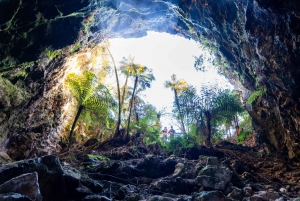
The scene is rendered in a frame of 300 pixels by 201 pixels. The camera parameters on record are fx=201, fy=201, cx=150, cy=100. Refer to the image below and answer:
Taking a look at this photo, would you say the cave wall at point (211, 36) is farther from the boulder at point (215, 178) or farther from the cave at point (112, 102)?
the boulder at point (215, 178)

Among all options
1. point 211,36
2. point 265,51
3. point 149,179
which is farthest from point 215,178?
point 211,36

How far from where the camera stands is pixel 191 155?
246 inches

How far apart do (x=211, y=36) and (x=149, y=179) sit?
503 centimetres

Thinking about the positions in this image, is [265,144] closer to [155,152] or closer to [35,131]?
[155,152]

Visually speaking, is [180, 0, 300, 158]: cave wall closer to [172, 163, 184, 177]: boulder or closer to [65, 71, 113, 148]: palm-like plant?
[172, 163, 184, 177]: boulder

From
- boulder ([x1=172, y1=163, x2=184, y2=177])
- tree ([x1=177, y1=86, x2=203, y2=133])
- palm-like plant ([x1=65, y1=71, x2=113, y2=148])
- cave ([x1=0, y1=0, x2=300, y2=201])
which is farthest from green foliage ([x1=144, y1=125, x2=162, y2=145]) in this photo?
boulder ([x1=172, y1=163, x2=184, y2=177])

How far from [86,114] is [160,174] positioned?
134 inches

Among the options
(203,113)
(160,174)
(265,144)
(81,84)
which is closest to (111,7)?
(81,84)

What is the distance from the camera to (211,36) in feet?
22.3

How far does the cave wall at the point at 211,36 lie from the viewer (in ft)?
13.3

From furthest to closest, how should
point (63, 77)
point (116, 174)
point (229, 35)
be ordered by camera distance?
point (63, 77) → point (229, 35) → point (116, 174)

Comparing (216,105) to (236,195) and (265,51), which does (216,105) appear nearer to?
(265,51)

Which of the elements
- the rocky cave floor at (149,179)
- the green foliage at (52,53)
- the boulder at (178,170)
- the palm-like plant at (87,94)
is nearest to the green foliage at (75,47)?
the green foliage at (52,53)

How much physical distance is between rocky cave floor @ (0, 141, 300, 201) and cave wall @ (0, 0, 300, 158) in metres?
1.34
